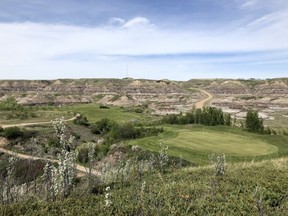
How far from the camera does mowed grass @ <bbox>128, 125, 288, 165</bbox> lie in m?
54.8

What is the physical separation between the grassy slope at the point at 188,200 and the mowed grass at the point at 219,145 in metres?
25.9

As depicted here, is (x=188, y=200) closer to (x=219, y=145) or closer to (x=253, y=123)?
(x=219, y=145)

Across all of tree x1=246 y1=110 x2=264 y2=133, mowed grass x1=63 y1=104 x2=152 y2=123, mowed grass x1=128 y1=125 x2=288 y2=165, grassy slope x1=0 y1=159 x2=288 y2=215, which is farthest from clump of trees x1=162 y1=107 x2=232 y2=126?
grassy slope x1=0 y1=159 x2=288 y2=215

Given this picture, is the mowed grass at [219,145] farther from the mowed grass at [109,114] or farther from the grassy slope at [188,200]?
the mowed grass at [109,114]

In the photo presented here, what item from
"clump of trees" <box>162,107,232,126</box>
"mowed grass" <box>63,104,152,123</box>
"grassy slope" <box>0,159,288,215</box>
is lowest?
"mowed grass" <box>63,104,152,123</box>

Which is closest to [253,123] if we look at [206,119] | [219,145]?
[206,119]

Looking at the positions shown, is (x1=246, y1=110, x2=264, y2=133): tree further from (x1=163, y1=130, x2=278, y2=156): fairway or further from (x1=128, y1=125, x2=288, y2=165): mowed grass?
(x1=163, y1=130, x2=278, y2=156): fairway

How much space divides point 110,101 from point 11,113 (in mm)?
82031

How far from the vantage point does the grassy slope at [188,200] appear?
18.9 metres

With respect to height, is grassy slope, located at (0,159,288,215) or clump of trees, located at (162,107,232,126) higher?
grassy slope, located at (0,159,288,215)

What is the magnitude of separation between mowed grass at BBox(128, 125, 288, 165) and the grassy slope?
25.9 m

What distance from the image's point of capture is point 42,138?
277 feet

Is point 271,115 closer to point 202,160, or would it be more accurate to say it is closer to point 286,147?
point 286,147

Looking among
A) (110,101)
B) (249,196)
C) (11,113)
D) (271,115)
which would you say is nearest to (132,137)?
(11,113)
